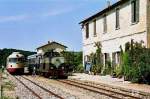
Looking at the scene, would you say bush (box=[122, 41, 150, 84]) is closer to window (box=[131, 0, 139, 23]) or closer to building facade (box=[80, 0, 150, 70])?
building facade (box=[80, 0, 150, 70])

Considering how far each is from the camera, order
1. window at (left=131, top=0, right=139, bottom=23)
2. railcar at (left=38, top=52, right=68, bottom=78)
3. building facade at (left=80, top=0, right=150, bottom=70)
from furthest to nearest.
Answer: railcar at (left=38, top=52, right=68, bottom=78) → window at (left=131, top=0, right=139, bottom=23) → building facade at (left=80, top=0, right=150, bottom=70)

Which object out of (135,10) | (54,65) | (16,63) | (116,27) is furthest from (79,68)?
(135,10)

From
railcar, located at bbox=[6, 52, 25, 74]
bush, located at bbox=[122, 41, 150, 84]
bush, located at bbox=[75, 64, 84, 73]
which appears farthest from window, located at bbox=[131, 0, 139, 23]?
railcar, located at bbox=[6, 52, 25, 74]

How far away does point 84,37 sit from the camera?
59344 millimetres

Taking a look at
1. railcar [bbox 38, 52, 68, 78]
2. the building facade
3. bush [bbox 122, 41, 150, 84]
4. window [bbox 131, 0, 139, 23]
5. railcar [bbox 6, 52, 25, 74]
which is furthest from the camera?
railcar [bbox 6, 52, 25, 74]

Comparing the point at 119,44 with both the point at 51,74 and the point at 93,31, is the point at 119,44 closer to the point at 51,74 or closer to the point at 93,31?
the point at 51,74

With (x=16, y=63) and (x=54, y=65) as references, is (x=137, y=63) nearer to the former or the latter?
(x=54, y=65)

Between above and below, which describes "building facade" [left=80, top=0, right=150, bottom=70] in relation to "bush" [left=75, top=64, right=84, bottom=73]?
above

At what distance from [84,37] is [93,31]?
5.01 metres

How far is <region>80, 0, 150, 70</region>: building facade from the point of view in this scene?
3784cm

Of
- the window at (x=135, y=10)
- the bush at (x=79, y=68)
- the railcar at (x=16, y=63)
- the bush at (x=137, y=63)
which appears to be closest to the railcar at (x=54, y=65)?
the window at (x=135, y=10)

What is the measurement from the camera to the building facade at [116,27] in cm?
3784

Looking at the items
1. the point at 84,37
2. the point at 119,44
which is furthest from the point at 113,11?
the point at 84,37

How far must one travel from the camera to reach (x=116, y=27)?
45531mm
